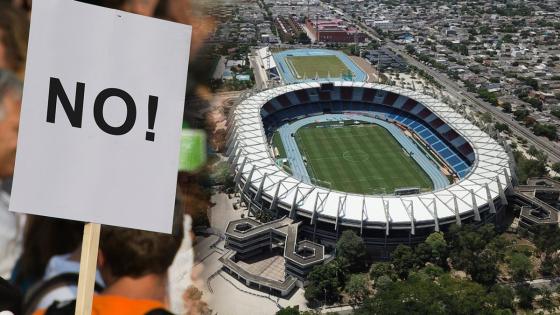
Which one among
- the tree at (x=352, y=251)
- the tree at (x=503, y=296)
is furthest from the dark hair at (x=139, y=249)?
the tree at (x=503, y=296)

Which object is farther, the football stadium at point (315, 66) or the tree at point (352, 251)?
the football stadium at point (315, 66)

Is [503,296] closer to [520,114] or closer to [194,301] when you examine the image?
[194,301]

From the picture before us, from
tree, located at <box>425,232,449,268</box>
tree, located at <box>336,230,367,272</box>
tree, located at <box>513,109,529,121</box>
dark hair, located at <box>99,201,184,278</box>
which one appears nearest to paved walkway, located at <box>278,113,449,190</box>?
tree, located at <box>336,230,367,272</box>

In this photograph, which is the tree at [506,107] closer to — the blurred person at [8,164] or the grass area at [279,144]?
the grass area at [279,144]

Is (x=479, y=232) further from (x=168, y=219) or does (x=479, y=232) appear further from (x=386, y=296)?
(x=168, y=219)

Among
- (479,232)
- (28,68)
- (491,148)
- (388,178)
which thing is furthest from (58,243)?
(491,148)

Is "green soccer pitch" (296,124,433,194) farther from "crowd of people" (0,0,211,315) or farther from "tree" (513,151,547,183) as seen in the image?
"crowd of people" (0,0,211,315)
